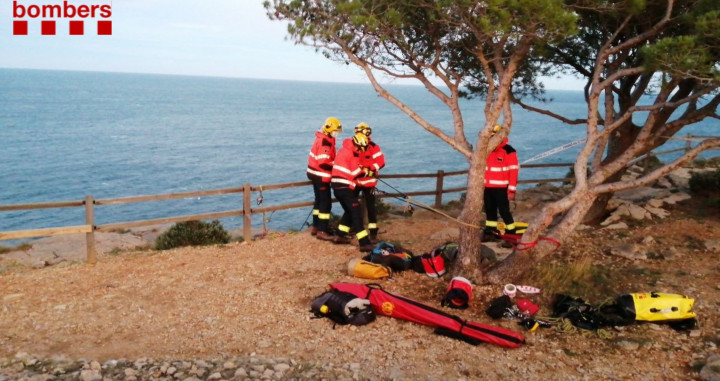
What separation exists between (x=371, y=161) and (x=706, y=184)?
7.56 metres

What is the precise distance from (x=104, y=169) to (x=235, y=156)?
12.1 m

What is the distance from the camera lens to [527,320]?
657 cm

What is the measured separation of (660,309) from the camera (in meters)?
6.55

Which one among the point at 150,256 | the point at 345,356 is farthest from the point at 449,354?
the point at 150,256

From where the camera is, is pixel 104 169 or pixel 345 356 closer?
pixel 345 356

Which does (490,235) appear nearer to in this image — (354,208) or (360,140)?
(354,208)

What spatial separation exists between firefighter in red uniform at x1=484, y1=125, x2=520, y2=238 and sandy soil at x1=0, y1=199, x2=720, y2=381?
1.13m

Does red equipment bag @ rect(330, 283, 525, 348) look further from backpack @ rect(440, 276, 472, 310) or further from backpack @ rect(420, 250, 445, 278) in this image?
backpack @ rect(420, 250, 445, 278)

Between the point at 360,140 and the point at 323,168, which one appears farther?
the point at 323,168

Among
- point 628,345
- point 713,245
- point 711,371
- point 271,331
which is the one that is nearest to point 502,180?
point 713,245

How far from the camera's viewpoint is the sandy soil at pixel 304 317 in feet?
18.7

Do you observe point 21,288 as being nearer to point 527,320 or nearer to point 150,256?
point 150,256

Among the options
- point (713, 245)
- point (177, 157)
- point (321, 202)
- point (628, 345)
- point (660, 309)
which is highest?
point (321, 202)

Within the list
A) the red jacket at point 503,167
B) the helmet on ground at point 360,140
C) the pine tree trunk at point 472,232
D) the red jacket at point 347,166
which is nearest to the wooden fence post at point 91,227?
the red jacket at point 347,166
